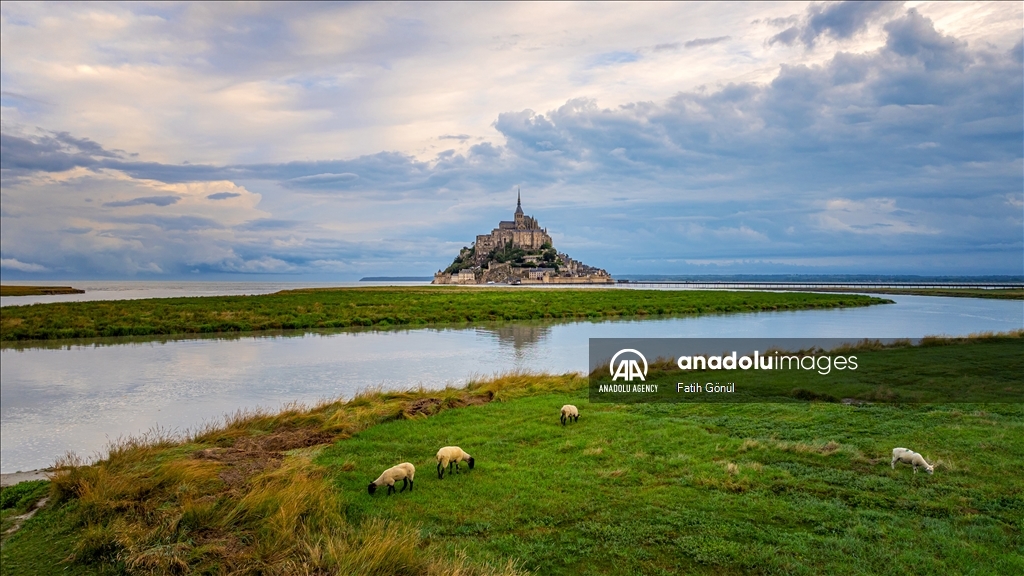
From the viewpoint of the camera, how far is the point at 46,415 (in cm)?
1214

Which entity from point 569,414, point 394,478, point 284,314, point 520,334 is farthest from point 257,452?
point 284,314

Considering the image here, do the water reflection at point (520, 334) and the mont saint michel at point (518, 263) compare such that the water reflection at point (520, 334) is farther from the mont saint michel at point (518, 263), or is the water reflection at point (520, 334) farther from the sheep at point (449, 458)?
the mont saint michel at point (518, 263)

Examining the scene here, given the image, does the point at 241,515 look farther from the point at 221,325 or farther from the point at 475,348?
the point at 221,325

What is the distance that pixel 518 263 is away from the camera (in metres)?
166

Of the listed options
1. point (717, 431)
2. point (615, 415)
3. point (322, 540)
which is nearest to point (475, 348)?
point (615, 415)

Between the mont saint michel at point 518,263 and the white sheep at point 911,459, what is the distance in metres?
140

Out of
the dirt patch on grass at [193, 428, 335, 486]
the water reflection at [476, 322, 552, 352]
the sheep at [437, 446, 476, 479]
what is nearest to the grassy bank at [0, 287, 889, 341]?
the water reflection at [476, 322, 552, 352]

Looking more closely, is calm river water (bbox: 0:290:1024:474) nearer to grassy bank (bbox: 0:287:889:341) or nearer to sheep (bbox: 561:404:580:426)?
grassy bank (bbox: 0:287:889:341)

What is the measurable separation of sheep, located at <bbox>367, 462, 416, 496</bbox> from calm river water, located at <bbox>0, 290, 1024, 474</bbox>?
624cm

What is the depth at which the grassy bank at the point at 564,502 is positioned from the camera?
5348 millimetres

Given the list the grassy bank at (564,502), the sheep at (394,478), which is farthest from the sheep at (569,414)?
the sheep at (394,478)

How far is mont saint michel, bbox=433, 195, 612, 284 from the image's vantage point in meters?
160

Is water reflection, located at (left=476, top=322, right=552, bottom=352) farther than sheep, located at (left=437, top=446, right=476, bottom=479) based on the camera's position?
Yes

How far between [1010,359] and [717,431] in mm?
12804
